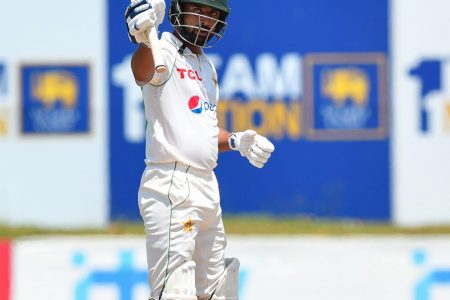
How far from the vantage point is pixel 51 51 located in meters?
7.95

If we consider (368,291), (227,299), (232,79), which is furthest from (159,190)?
(232,79)

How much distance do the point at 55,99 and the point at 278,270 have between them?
9.86ft

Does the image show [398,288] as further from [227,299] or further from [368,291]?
[227,299]

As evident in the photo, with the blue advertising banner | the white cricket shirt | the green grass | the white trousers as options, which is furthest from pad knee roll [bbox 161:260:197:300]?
the blue advertising banner

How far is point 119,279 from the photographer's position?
535 centimetres

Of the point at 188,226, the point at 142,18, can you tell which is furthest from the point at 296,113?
the point at 142,18

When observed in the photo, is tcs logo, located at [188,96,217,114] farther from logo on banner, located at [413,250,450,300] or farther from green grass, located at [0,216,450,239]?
green grass, located at [0,216,450,239]

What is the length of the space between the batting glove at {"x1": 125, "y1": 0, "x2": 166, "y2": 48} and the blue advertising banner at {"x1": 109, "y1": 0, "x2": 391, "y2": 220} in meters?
4.14

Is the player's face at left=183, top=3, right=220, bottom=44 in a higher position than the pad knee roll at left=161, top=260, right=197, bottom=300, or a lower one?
higher

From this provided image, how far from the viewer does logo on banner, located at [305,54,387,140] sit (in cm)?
788

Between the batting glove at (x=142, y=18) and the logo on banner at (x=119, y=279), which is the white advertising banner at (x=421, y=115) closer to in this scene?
the logo on banner at (x=119, y=279)

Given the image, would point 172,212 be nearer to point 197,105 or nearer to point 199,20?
point 197,105

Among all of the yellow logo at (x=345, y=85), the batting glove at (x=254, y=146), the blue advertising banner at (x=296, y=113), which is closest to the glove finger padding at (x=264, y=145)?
the batting glove at (x=254, y=146)

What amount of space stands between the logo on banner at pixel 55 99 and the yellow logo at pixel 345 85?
5.27 feet
